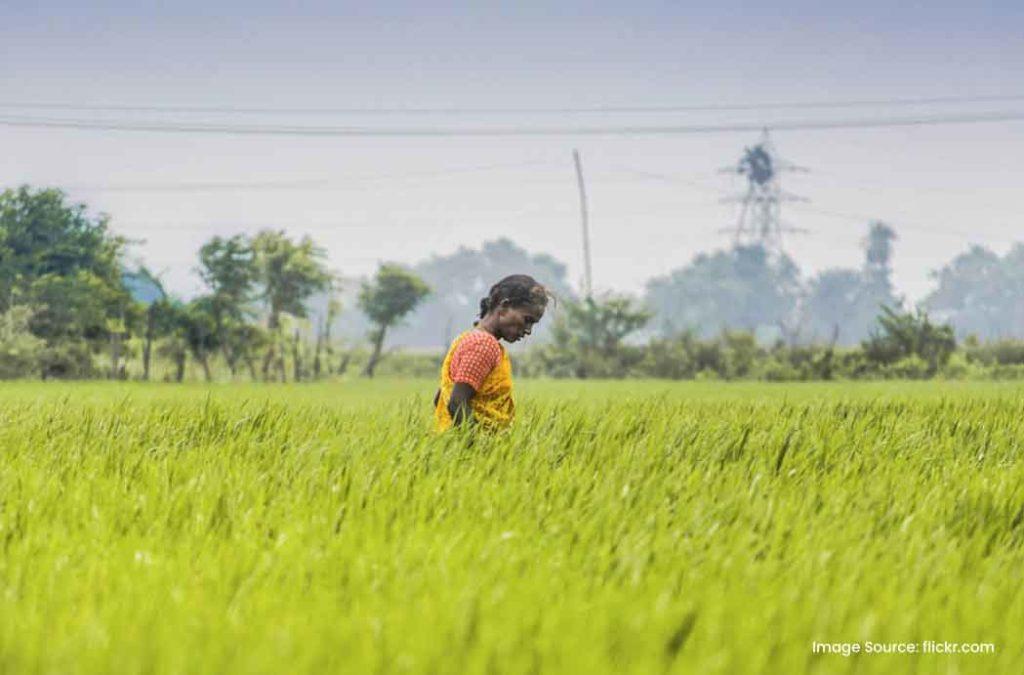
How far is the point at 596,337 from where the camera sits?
113 feet

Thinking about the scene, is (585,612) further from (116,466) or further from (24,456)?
(24,456)

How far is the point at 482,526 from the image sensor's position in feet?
10.2

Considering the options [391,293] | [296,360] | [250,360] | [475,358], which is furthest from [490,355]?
[391,293]

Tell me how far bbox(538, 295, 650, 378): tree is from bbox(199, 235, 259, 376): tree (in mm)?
9566

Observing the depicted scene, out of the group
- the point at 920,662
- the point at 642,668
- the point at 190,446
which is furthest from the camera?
the point at 190,446

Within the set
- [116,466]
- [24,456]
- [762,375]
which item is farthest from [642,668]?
[762,375]

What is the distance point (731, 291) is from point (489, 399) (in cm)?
9749

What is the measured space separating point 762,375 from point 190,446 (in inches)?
1040

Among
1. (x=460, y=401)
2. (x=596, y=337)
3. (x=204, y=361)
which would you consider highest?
(x=596, y=337)

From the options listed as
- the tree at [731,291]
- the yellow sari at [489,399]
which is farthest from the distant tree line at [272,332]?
the tree at [731,291]

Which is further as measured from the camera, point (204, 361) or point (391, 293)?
point (391, 293)

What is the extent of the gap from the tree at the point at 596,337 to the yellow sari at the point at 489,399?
27.6 m

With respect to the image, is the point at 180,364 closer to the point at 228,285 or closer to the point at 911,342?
the point at 228,285

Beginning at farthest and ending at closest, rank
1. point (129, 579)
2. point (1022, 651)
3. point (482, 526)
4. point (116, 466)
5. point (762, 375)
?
A: point (762, 375) → point (116, 466) → point (482, 526) → point (129, 579) → point (1022, 651)
